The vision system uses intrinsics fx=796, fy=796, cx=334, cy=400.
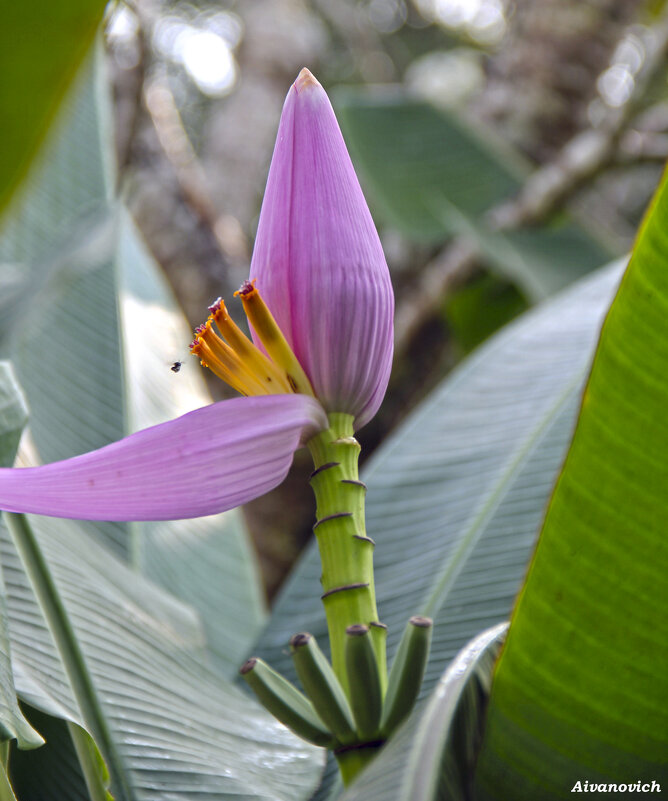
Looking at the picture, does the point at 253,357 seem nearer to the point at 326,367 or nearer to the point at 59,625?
the point at 326,367

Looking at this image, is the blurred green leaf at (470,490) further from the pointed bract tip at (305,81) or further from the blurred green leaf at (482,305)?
the blurred green leaf at (482,305)

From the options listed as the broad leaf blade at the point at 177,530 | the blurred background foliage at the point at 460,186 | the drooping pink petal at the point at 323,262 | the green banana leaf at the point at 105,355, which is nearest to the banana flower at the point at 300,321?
the drooping pink petal at the point at 323,262

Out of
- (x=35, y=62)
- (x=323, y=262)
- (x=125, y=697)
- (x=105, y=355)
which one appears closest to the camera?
(x=35, y=62)

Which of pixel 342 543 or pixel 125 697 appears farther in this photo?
pixel 125 697

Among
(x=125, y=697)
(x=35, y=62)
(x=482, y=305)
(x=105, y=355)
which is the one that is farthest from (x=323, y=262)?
(x=482, y=305)

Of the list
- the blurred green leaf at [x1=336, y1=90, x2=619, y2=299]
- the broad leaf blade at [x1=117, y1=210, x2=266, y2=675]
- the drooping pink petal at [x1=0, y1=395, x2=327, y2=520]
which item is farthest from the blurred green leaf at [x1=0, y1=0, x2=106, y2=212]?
the blurred green leaf at [x1=336, y1=90, x2=619, y2=299]

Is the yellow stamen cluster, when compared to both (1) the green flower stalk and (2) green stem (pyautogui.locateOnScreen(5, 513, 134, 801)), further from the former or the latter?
(2) green stem (pyautogui.locateOnScreen(5, 513, 134, 801))
